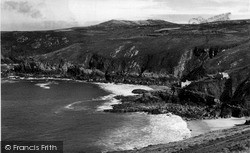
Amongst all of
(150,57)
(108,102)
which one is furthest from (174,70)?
(108,102)

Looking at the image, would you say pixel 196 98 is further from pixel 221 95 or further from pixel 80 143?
pixel 80 143

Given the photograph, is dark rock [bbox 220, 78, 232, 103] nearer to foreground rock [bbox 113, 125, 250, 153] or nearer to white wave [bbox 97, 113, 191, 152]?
white wave [bbox 97, 113, 191, 152]

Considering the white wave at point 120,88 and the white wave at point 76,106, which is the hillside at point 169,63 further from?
the white wave at point 76,106

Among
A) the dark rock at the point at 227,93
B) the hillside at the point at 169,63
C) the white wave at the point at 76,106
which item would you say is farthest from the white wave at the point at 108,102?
the dark rock at the point at 227,93

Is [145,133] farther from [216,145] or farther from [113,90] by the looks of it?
[113,90]

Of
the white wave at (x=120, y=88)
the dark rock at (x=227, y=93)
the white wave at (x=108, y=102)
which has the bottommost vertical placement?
the white wave at (x=120, y=88)

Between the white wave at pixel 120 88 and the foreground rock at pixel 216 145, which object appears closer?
the foreground rock at pixel 216 145

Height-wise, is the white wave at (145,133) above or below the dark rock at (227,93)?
below
